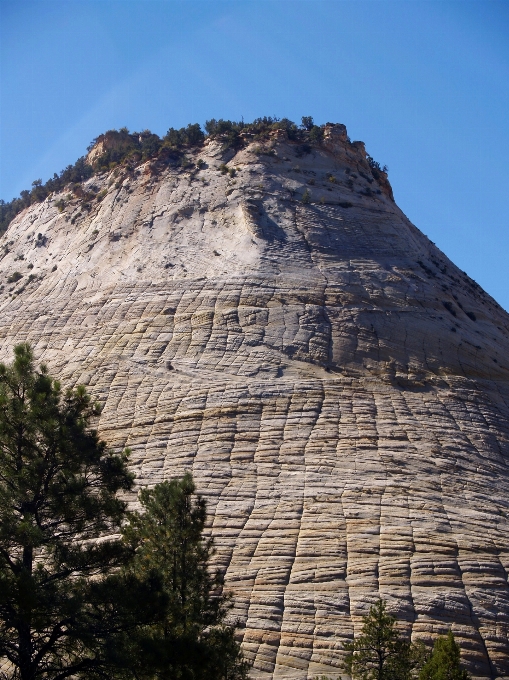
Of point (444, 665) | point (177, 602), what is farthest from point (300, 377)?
point (177, 602)

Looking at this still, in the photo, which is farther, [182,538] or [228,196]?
[228,196]

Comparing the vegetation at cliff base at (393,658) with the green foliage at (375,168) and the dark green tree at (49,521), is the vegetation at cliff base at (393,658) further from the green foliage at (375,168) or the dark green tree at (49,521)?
the green foliage at (375,168)

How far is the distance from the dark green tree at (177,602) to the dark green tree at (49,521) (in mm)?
652

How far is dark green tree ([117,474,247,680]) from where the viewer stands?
11.7 m

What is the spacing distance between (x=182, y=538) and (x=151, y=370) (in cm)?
1226

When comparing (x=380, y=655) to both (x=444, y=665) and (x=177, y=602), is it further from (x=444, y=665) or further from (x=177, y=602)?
(x=177, y=602)

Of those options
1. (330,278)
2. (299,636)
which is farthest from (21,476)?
(330,278)

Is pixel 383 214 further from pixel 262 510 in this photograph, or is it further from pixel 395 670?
pixel 395 670

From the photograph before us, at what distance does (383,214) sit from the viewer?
35.2 meters

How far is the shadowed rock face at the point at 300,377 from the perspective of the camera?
56.4 feet

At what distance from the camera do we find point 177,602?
42.3 ft

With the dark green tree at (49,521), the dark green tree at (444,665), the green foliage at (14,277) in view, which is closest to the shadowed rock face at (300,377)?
the green foliage at (14,277)

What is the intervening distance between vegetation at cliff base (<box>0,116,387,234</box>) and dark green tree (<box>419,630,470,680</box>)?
99.2 feet

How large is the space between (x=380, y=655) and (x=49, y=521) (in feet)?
21.3
